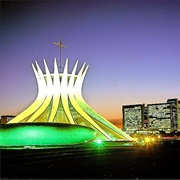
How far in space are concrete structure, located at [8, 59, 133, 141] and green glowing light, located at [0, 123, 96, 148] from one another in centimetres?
348

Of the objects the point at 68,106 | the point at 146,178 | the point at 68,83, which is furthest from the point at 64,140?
the point at 146,178

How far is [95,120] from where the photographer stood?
21.8 metres

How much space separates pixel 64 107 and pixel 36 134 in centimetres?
534

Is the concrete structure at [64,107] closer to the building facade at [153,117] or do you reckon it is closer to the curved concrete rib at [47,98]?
the curved concrete rib at [47,98]

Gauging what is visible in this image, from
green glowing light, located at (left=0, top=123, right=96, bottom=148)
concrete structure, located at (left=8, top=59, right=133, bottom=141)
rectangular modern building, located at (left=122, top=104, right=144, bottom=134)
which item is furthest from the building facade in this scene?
green glowing light, located at (left=0, top=123, right=96, bottom=148)

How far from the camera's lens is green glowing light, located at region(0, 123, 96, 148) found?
53.3ft

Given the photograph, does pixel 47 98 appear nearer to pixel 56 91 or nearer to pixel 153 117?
pixel 56 91

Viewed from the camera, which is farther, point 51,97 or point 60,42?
point 60,42

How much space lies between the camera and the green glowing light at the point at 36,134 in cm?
1623

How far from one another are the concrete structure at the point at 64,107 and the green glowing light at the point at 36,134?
3485mm

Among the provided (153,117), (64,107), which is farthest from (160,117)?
(64,107)

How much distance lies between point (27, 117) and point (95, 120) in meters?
4.92

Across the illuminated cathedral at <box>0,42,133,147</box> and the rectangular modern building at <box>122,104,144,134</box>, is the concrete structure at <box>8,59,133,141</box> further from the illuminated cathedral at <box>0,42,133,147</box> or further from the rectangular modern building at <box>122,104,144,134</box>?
the rectangular modern building at <box>122,104,144,134</box>

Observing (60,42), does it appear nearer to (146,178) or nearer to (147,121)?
(146,178)
